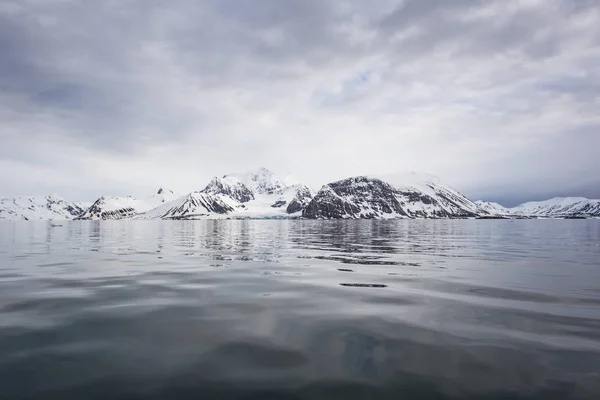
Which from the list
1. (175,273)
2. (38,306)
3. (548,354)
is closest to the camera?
(548,354)

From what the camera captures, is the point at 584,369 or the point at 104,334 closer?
the point at 584,369

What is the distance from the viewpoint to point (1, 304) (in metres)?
13.8

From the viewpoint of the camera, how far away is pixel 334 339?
998cm

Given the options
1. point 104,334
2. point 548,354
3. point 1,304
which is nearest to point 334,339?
point 548,354

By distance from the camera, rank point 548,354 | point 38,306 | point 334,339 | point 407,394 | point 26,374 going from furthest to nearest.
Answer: point 38,306
point 334,339
point 548,354
point 26,374
point 407,394

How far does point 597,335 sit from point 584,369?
3.07 m

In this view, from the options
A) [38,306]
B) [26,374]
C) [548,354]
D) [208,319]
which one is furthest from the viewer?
[38,306]

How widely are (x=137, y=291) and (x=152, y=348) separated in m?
8.09

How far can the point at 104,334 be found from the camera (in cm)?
1042

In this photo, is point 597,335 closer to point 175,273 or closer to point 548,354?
point 548,354

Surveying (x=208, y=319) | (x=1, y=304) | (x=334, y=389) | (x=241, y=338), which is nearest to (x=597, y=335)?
(x=334, y=389)

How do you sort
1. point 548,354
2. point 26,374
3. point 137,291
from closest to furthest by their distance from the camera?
point 26,374, point 548,354, point 137,291

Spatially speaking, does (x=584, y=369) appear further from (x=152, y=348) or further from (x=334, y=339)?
(x=152, y=348)

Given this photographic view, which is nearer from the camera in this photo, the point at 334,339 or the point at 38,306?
the point at 334,339
